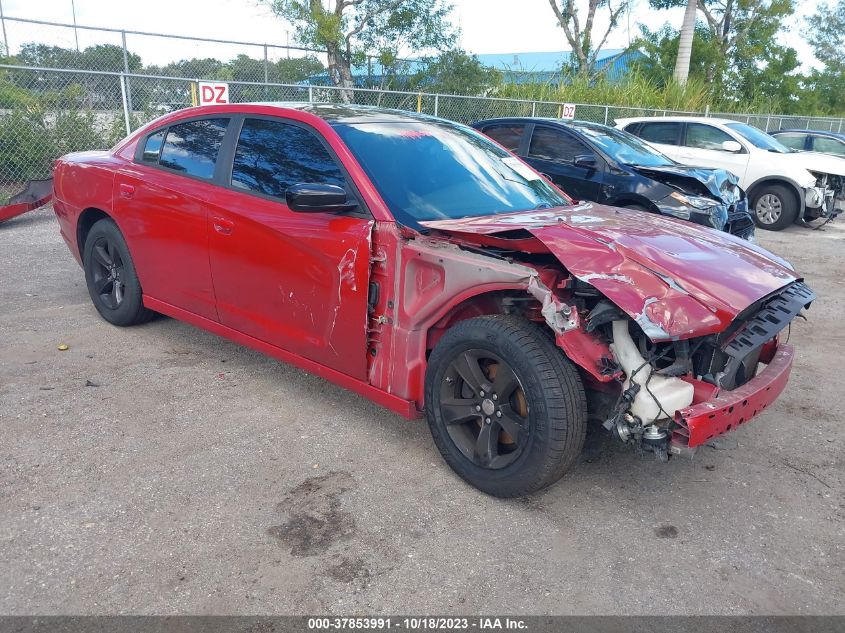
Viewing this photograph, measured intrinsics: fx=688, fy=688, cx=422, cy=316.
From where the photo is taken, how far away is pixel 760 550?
2.85 meters

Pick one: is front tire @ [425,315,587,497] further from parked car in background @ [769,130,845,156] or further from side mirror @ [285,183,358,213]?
parked car in background @ [769,130,845,156]

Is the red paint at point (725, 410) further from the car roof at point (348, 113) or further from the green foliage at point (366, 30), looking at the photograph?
the green foliage at point (366, 30)

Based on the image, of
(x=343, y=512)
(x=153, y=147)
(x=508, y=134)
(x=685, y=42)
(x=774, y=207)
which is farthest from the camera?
(x=685, y=42)

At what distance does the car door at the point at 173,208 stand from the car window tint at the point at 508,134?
5360 mm

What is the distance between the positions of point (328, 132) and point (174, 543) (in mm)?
2155

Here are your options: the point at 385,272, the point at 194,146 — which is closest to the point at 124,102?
the point at 194,146

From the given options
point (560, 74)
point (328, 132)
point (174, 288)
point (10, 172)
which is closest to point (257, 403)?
point (174, 288)

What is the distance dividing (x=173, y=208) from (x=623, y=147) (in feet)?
20.7

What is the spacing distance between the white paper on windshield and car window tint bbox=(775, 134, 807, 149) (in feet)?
48.0

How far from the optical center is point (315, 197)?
130 inches

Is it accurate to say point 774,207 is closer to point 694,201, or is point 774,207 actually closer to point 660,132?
point 660,132

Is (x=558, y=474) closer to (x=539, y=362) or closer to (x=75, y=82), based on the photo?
(x=539, y=362)

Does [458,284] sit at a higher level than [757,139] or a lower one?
lower

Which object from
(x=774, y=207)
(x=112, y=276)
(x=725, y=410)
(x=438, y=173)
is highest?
(x=438, y=173)
